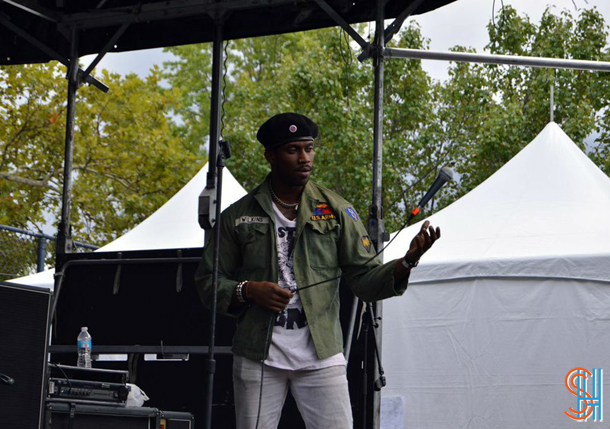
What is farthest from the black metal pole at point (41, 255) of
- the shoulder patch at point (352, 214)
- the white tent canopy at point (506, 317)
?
the shoulder patch at point (352, 214)

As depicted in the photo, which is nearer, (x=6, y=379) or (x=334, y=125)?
(x=6, y=379)

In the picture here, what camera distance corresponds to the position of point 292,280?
10.9ft

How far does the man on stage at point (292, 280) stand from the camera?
10.4 feet

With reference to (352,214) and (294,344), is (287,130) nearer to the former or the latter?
(352,214)

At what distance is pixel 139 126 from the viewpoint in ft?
61.0

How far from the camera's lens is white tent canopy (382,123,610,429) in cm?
726

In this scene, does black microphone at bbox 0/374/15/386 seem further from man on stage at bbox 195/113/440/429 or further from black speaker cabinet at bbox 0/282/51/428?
man on stage at bbox 195/113/440/429

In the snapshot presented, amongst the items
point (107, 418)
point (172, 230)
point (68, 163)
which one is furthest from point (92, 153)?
point (107, 418)

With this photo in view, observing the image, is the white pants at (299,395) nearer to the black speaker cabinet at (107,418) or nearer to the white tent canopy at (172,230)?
the black speaker cabinet at (107,418)

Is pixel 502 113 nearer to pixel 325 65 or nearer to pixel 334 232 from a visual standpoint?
pixel 325 65

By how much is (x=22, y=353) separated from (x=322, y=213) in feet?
4.13

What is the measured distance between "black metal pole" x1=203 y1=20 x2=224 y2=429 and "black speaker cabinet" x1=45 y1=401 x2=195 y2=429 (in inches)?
13.8

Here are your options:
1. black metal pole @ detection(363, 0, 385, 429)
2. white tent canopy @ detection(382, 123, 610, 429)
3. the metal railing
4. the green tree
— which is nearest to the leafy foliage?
the green tree

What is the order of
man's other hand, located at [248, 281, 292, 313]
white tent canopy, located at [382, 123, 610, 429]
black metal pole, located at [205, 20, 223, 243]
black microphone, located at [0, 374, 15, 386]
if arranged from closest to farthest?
man's other hand, located at [248, 281, 292, 313] < black microphone, located at [0, 374, 15, 386] < black metal pole, located at [205, 20, 223, 243] < white tent canopy, located at [382, 123, 610, 429]
